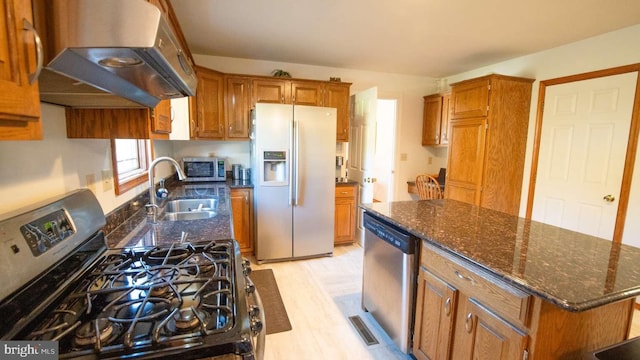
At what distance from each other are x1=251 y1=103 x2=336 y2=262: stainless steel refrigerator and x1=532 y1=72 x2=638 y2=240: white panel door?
233cm

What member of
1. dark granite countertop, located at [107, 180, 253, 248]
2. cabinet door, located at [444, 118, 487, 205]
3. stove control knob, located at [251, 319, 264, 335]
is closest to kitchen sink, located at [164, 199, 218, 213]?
dark granite countertop, located at [107, 180, 253, 248]

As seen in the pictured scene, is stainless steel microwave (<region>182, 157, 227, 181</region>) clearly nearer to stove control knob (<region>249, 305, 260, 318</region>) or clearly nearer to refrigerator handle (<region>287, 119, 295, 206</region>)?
refrigerator handle (<region>287, 119, 295, 206</region>)

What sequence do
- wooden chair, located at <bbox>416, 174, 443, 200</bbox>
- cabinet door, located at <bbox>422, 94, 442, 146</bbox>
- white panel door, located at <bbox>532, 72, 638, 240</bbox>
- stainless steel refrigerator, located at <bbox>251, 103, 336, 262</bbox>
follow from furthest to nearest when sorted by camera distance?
1. cabinet door, located at <bbox>422, 94, 442, 146</bbox>
2. wooden chair, located at <bbox>416, 174, 443, 200</bbox>
3. stainless steel refrigerator, located at <bbox>251, 103, 336, 262</bbox>
4. white panel door, located at <bbox>532, 72, 638, 240</bbox>

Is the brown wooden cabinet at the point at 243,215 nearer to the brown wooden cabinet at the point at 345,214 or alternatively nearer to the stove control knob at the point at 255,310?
the brown wooden cabinet at the point at 345,214

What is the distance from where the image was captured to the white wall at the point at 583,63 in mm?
2492

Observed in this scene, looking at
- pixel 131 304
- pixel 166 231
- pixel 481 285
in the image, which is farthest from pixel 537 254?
pixel 166 231

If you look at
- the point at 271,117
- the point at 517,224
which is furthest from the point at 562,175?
the point at 271,117

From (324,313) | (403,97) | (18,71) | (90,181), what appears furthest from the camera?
(403,97)

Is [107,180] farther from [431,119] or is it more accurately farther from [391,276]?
[431,119]

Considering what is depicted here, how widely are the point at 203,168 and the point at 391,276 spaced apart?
103 inches

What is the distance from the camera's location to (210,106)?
3326 millimetres

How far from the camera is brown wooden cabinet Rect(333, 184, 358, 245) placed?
3697 mm

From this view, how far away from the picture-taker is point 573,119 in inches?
115

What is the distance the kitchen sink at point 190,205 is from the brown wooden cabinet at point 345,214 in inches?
65.3
